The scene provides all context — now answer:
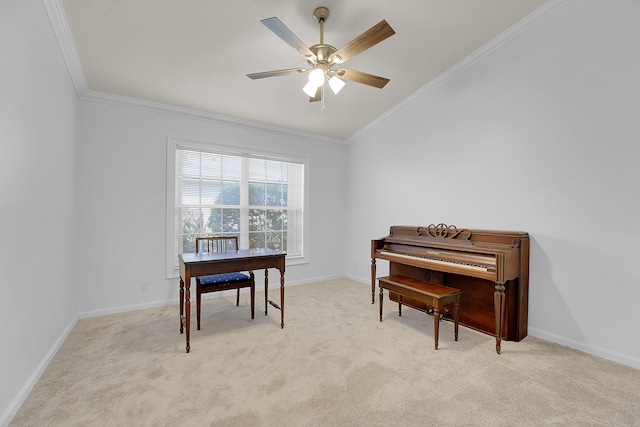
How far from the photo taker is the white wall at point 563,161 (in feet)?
7.33

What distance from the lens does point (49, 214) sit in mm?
2227

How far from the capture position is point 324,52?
218 centimetres

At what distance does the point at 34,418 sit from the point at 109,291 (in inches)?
73.8

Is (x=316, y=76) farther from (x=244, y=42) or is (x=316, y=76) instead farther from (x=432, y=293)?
(x=432, y=293)

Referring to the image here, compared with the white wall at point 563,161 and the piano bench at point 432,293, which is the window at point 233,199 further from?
the white wall at point 563,161

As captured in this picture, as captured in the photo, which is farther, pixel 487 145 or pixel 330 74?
pixel 487 145

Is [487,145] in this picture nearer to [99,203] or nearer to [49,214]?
[49,214]

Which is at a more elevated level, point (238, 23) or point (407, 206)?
point (238, 23)

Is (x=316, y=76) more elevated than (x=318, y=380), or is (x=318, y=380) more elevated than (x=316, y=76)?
(x=316, y=76)

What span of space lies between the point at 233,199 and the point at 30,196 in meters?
2.37

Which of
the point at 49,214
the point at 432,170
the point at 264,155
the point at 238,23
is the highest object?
the point at 238,23

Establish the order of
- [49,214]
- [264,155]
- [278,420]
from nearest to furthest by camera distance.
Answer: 1. [278,420]
2. [49,214]
3. [264,155]

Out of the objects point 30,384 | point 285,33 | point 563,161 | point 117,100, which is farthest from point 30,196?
point 563,161

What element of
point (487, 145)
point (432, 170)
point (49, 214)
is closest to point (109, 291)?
point (49, 214)
